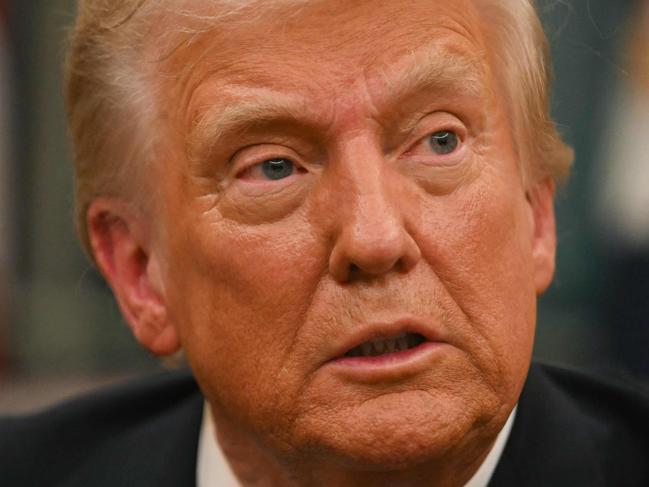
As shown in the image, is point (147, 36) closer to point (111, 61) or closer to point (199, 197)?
point (111, 61)

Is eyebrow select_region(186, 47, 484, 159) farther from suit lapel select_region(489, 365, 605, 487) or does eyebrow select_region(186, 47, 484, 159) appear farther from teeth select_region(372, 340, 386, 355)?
suit lapel select_region(489, 365, 605, 487)

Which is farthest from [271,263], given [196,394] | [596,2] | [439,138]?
[596,2]

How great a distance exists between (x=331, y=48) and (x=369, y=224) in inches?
14.7

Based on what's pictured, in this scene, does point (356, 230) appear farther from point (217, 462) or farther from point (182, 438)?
point (182, 438)

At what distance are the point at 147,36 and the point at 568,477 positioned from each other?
133 centimetres

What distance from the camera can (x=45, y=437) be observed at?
3.41 meters

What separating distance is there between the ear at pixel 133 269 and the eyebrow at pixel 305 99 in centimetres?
Result: 44

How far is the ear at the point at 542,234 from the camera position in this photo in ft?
9.16

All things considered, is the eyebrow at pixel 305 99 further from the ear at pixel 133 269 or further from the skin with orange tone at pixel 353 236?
the ear at pixel 133 269

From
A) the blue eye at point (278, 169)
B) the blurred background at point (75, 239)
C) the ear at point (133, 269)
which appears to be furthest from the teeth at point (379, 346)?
the blurred background at point (75, 239)

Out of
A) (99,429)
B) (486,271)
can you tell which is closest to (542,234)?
(486,271)

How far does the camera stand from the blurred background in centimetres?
605

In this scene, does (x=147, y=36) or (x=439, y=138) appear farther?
(x=147, y=36)

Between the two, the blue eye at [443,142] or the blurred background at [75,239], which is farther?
the blurred background at [75,239]
